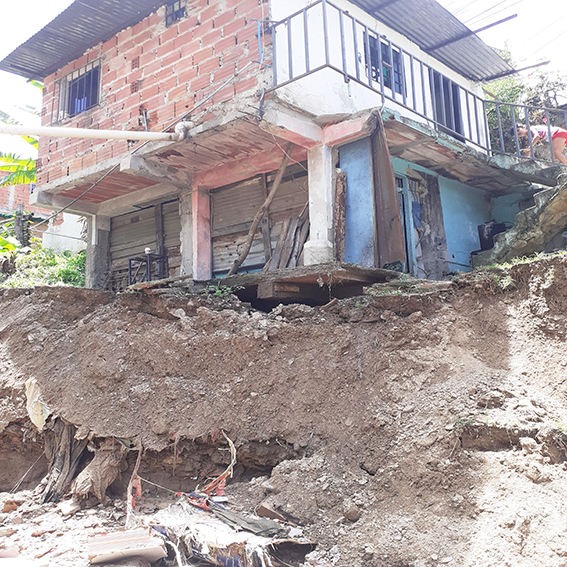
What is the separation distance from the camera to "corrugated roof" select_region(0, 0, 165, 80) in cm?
903

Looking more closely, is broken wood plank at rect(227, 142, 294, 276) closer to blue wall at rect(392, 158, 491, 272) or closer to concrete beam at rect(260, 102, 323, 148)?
concrete beam at rect(260, 102, 323, 148)

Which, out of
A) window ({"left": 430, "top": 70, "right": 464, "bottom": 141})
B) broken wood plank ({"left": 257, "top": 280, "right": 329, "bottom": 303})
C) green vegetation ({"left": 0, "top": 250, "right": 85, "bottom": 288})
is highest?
window ({"left": 430, "top": 70, "right": 464, "bottom": 141})

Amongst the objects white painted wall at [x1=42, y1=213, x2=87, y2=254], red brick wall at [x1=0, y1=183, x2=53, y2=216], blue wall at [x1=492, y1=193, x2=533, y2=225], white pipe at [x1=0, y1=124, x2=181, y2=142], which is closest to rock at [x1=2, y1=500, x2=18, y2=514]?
white pipe at [x1=0, y1=124, x2=181, y2=142]

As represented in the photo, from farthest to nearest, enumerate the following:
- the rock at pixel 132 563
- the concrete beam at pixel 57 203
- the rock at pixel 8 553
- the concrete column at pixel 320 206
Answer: the concrete beam at pixel 57 203, the concrete column at pixel 320 206, the rock at pixel 8 553, the rock at pixel 132 563

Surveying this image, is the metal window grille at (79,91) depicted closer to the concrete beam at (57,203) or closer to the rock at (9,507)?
the concrete beam at (57,203)

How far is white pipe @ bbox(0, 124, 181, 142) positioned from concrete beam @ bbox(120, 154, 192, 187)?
0.92 metres

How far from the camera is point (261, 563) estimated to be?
154 inches

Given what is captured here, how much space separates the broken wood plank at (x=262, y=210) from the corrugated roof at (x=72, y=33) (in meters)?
3.63

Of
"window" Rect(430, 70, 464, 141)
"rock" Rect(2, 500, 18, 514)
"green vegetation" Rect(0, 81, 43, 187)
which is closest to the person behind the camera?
"rock" Rect(2, 500, 18, 514)

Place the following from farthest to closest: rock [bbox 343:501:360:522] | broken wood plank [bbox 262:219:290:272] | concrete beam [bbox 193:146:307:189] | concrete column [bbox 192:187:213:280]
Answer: concrete column [bbox 192:187:213:280]
concrete beam [bbox 193:146:307:189]
broken wood plank [bbox 262:219:290:272]
rock [bbox 343:501:360:522]

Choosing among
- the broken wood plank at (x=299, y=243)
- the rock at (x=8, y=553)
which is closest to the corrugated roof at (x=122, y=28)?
the broken wood plank at (x=299, y=243)

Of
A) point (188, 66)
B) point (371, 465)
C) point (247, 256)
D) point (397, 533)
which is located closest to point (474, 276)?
point (371, 465)

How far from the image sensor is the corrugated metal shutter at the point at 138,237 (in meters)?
10.0

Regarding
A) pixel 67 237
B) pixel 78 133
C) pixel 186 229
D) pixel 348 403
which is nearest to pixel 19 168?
pixel 67 237
